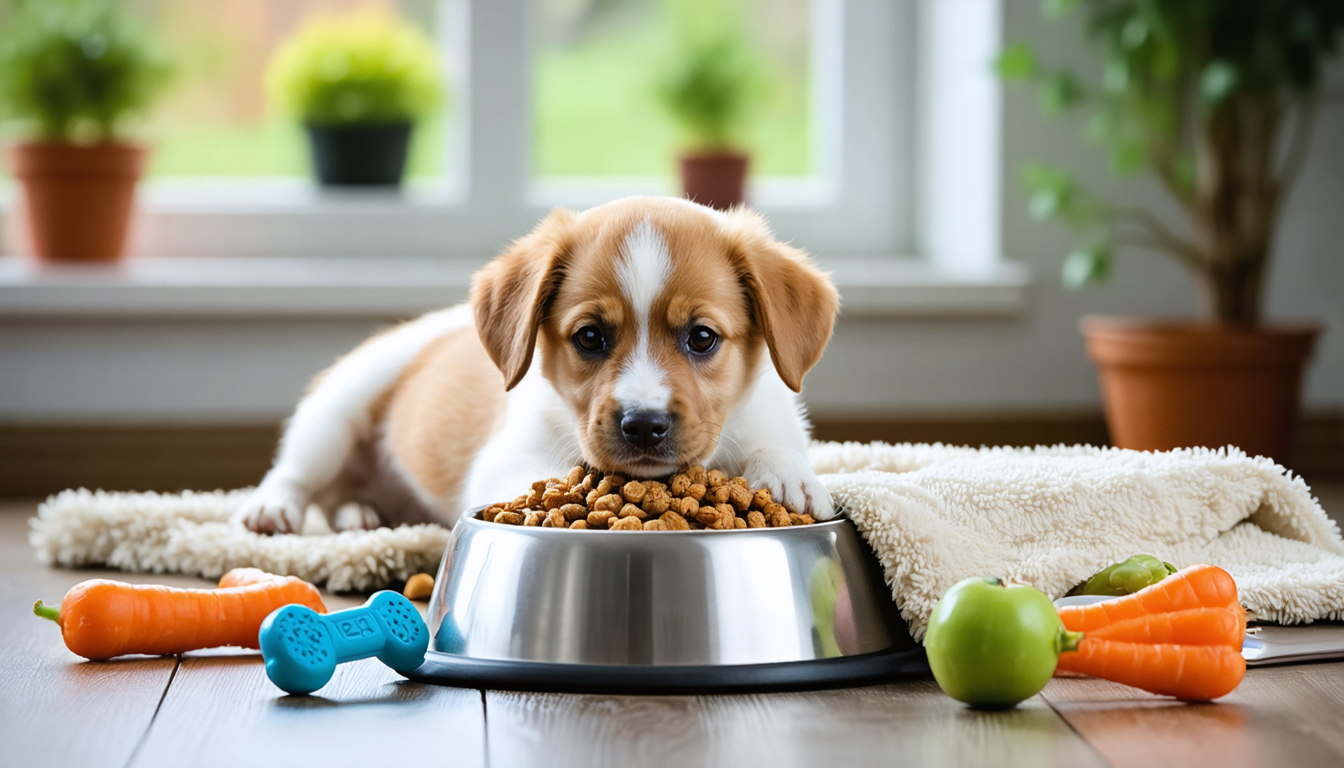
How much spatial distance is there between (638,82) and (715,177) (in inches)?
17.8

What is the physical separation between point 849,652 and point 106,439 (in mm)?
2743

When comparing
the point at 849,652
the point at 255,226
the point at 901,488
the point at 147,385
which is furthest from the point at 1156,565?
the point at 255,226

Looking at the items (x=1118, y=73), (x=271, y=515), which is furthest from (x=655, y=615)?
(x=1118, y=73)

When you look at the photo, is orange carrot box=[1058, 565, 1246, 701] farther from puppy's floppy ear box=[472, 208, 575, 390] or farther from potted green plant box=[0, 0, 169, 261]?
potted green plant box=[0, 0, 169, 261]

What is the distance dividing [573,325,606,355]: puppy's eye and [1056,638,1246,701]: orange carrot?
0.72 metres

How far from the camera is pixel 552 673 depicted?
1.62 metres

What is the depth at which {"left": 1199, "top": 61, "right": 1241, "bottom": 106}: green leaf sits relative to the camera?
313 centimetres

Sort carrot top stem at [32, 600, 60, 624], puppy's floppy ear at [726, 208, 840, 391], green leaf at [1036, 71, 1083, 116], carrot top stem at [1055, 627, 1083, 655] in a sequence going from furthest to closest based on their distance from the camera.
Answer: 1. green leaf at [1036, 71, 1083, 116]
2. puppy's floppy ear at [726, 208, 840, 391]
3. carrot top stem at [32, 600, 60, 624]
4. carrot top stem at [1055, 627, 1083, 655]

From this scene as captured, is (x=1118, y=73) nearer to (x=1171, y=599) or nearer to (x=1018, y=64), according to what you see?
(x=1018, y=64)

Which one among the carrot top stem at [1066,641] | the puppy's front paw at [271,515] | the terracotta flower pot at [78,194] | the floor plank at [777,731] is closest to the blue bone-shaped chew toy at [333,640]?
the floor plank at [777,731]

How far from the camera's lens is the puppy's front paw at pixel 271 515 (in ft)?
8.46

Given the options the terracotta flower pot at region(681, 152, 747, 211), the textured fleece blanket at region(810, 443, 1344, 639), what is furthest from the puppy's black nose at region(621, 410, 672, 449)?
the terracotta flower pot at region(681, 152, 747, 211)

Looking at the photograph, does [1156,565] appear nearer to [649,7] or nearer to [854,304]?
[854,304]

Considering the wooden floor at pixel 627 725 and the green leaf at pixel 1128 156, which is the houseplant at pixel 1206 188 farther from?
the wooden floor at pixel 627 725
